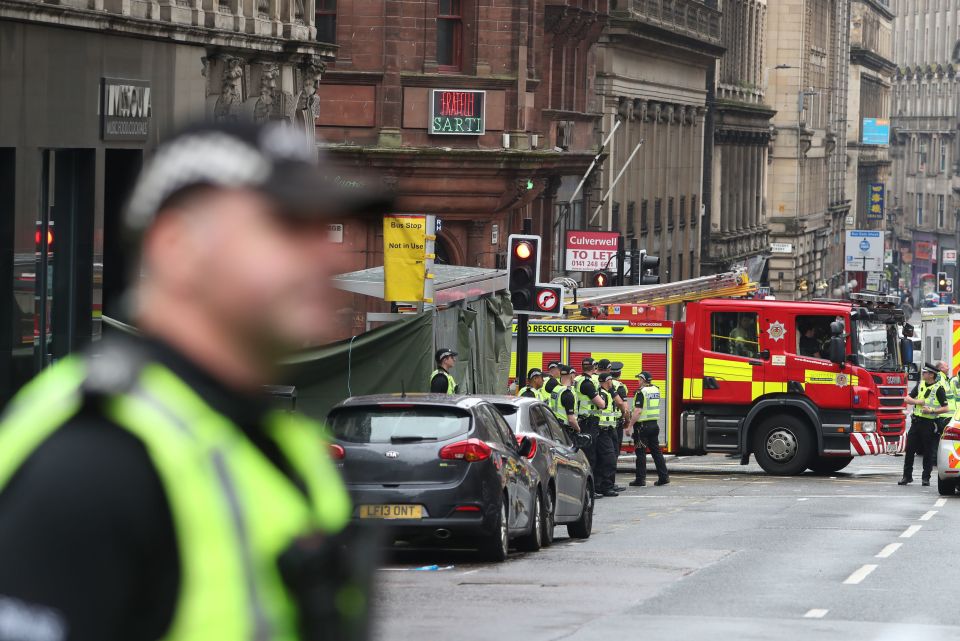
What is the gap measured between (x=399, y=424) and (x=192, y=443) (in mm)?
14186

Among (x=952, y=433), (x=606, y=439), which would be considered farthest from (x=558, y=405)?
(x=952, y=433)

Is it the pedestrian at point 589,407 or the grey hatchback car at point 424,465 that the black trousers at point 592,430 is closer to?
the pedestrian at point 589,407

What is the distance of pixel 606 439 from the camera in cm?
2653

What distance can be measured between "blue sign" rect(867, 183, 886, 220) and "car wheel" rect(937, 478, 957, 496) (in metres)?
114

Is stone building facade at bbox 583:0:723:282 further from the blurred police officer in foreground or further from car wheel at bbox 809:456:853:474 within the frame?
the blurred police officer in foreground

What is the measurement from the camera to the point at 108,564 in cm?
201

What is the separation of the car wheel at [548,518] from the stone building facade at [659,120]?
33.7m

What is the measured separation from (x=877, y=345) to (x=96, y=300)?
1429cm

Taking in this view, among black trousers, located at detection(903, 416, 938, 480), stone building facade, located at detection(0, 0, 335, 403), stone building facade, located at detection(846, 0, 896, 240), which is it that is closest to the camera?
stone building facade, located at detection(0, 0, 335, 403)

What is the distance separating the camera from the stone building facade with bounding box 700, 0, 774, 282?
7694 centimetres

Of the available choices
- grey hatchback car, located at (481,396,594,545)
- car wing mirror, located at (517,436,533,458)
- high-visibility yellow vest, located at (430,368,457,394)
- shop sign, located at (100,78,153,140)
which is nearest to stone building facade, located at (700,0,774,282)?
shop sign, located at (100,78,153,140)

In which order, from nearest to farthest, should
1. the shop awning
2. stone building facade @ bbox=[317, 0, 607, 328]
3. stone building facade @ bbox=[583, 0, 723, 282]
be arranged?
1. the shop awning
2. stone building facade @ bbox=[317, 0, 607, 328]
3. stone building facade @ bbox=[583, 0, 723, 282]

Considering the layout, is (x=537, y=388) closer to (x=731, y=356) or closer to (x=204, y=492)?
(x=731, y=356)

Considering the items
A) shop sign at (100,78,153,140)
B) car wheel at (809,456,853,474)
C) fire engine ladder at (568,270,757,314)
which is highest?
shop sign at (100,78,153,140)
